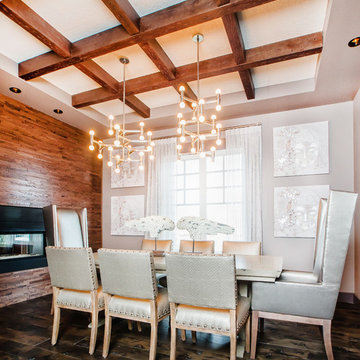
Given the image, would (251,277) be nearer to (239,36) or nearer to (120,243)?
(239,36)

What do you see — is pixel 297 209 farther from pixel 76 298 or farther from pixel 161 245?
pixel 76 298

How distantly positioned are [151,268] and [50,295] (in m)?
2.89

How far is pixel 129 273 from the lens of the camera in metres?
2.09

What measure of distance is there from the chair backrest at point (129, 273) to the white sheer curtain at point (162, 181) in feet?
8.28

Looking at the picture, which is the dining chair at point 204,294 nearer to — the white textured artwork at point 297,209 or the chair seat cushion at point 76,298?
the chair seat cushion at point 76,298

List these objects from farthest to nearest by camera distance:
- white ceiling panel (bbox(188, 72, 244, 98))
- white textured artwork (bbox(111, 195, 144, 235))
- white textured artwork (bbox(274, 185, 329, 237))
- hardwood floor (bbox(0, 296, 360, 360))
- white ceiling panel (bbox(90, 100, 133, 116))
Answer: white textured artwork (bbox(111, 195, 144, 235))
white ceiling panel (bbox(90, 100, 133, 116))
white textured artwork (bbox(274, 185, 329, 237))
white ceiling panel (bbox(188, 72, 244, 98))
hardwood floor (bbox(0, 296, 360, 360))

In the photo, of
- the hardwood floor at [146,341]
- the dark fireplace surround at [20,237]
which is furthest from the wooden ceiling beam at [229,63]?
the hardwood floor at [146,341]

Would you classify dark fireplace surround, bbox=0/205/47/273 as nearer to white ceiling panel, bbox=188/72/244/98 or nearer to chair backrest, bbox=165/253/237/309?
chair backrest, bbox=165/253/237/309

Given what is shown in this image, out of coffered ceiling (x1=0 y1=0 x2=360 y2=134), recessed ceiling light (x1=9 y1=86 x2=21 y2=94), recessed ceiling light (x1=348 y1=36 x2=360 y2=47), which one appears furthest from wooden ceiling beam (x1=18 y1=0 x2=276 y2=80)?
Result: recessed ceiling light (x1=348 y1=36 x2=360 y2=47)

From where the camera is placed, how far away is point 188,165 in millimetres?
4840

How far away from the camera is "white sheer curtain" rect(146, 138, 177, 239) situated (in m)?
4.77

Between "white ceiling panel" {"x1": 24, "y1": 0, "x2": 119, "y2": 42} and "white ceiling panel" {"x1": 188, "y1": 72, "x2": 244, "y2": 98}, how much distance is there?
1.41m

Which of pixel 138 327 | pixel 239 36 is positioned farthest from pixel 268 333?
pixel 239 36

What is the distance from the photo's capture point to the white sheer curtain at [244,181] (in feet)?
13.6
